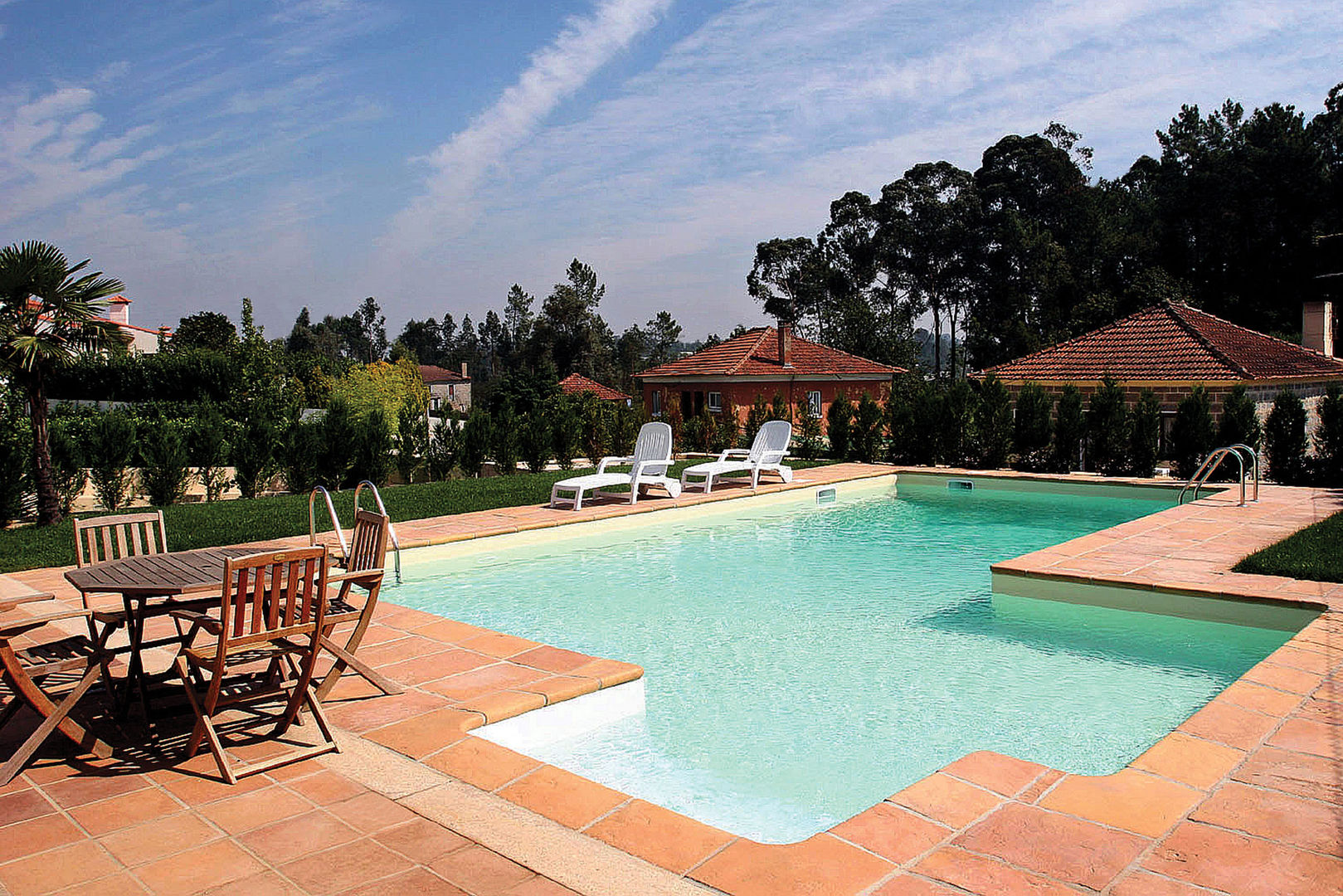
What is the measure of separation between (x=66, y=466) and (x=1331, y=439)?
61.7ft

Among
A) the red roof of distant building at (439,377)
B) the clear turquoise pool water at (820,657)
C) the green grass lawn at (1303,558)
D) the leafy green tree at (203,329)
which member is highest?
the leafy green tree at (203,329)

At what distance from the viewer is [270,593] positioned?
372 cm

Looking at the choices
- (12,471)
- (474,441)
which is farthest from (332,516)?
(474,441)

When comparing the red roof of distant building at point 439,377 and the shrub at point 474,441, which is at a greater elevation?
the red roof of distant building at point 439,377

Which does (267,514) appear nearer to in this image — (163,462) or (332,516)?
(163,462)

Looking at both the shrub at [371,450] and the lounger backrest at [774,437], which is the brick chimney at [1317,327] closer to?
the lounger backrest at [774,437]

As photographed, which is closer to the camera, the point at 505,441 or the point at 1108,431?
the point at 1108,431

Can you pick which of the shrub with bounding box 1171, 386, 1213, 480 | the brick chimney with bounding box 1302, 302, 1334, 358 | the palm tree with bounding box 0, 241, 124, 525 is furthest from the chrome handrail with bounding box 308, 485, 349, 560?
the brick chimney with bounding box 1302, 302, 1334, 358

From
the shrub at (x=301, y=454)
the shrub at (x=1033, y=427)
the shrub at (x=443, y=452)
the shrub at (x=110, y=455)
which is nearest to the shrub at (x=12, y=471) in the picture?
the shrub at (x=110, y=455)

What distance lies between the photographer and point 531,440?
16812 millimetres

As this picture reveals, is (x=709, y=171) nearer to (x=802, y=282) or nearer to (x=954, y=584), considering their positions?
(x=954, y=584)

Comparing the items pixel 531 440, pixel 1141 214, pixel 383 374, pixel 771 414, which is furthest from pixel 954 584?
pixel 1141 214

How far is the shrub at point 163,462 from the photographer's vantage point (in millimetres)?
12680

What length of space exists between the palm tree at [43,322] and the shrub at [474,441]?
6127mm
